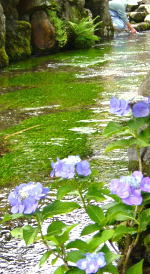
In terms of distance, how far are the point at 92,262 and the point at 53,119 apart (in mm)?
3790

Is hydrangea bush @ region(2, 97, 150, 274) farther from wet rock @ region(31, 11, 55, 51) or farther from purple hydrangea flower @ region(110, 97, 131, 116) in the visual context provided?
wet rock @ region(31, 11, 55, 51)

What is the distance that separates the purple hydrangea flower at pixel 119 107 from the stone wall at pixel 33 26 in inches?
331

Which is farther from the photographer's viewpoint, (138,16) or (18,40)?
(138,16)

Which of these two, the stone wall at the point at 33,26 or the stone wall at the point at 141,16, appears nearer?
the stone wall at the point at 33,26

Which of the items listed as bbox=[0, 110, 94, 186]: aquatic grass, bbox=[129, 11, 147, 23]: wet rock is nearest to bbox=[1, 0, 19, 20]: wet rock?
bbox=[0, 110, 94, 186]: aquatic grass

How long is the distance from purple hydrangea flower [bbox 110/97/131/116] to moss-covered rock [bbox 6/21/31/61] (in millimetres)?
9507

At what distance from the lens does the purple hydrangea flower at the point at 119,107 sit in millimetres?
1781

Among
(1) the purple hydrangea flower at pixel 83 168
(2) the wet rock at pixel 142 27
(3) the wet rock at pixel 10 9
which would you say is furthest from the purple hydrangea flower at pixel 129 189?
(2) the wet rock at pixel 142 27

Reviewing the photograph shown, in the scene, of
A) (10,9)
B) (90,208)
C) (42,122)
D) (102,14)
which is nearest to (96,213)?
(90,208)

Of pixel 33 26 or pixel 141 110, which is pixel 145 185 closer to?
pixel 141 110

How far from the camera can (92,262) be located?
1.48 metres

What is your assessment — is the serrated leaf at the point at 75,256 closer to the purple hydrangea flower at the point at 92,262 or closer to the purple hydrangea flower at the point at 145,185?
the purple hydrangea flower at the point at 92,262

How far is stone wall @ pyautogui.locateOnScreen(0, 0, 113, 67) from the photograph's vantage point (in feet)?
37.1

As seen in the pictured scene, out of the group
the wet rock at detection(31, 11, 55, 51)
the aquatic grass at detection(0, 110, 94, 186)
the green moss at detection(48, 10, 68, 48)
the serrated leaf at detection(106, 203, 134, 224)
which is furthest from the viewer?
the green moss at detection(48, 10, 68, 48)
